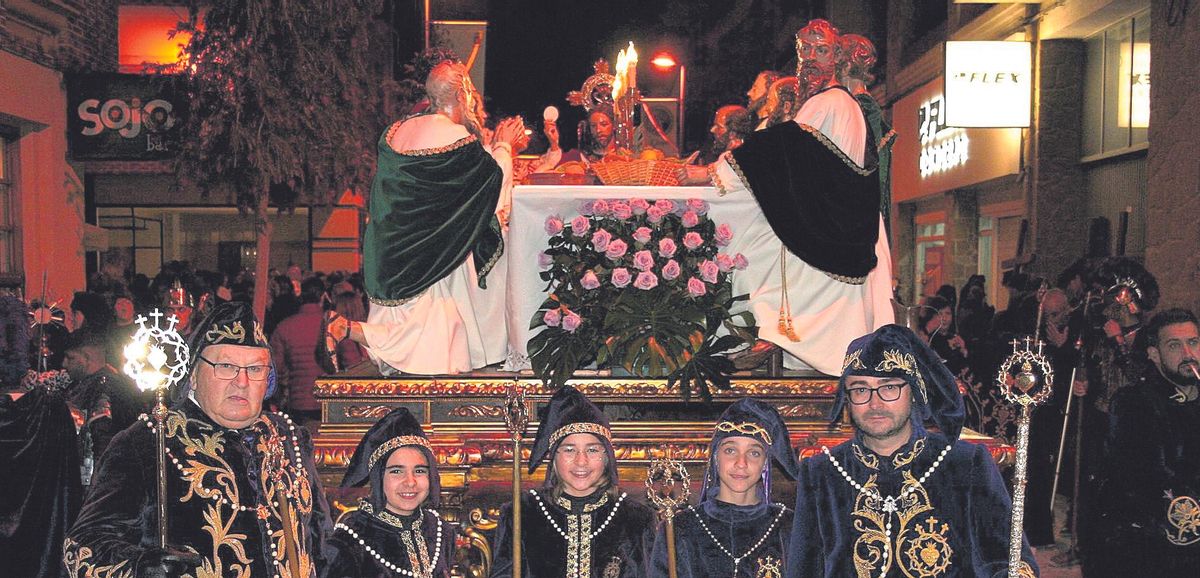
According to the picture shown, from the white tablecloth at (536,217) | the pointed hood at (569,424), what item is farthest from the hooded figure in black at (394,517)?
the white tablecloth at (536,217)

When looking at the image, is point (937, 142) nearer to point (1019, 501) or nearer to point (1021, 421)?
point (1021, 421)

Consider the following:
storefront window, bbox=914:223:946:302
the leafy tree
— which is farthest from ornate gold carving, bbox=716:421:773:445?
storefront window, bbox=914:223:946:302

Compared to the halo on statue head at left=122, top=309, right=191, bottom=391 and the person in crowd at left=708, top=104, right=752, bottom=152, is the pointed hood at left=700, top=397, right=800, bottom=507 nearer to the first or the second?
the halo on statue head at left=122, top=309, right=191, bottom=391

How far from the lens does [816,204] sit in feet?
20.7

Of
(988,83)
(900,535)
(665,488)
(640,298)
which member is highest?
(988,83)

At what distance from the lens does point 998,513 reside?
3.51 m

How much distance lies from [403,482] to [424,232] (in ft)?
7.74

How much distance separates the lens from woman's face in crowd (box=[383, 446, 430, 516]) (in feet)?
13.8

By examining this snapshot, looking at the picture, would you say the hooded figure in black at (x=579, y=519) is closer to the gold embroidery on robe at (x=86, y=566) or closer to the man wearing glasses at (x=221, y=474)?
the man wearing glasses at (x=221, y=474)

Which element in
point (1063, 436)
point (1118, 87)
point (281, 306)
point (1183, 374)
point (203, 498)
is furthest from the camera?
point (1118, 87)

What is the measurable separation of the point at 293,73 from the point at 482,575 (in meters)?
7.80

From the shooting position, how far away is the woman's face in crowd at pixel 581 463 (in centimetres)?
430

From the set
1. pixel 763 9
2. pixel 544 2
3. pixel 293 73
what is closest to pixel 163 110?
pixel 293 73

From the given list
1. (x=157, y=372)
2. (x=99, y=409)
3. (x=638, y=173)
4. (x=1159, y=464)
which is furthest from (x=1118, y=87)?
(x=157, y=372)
